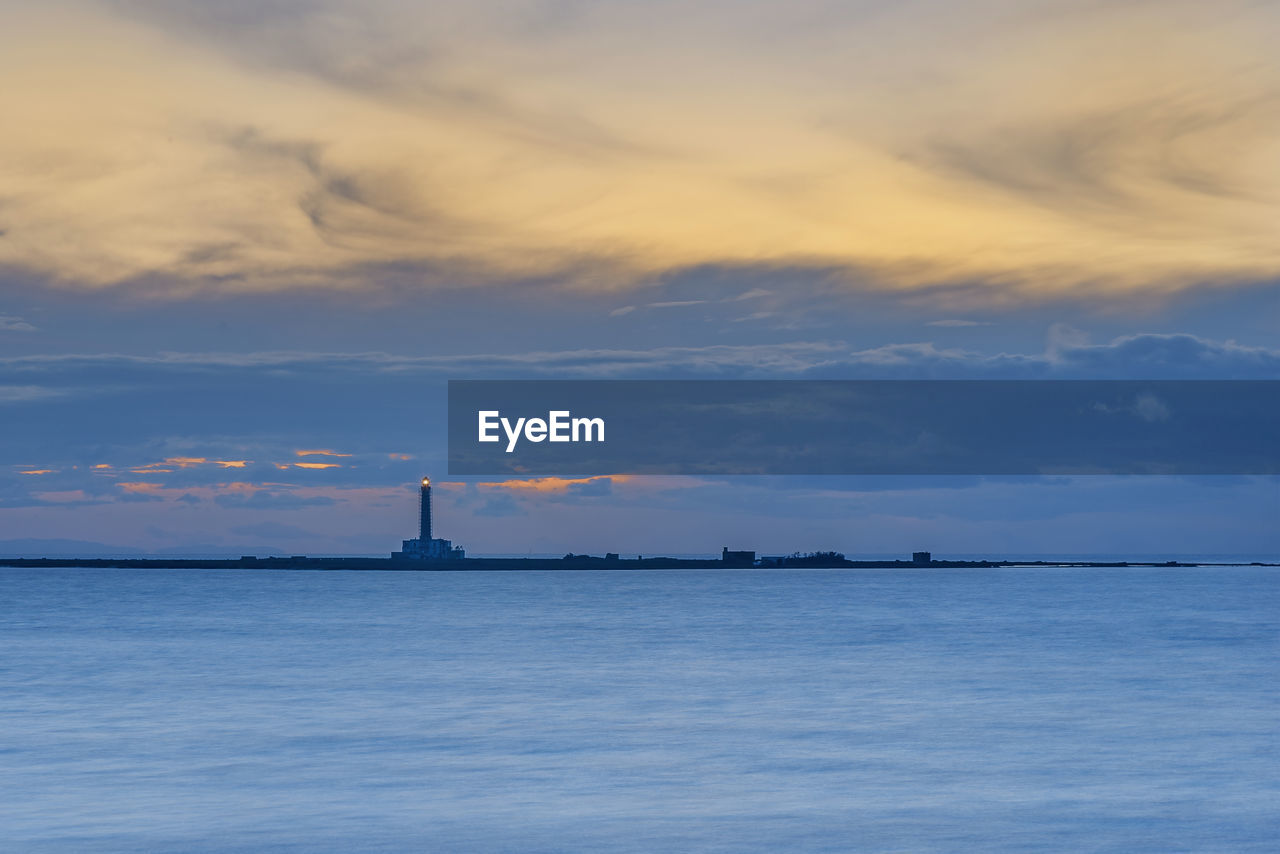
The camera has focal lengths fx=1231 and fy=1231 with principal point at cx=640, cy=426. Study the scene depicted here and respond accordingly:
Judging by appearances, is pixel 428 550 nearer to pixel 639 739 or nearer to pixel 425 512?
pixel 425 512

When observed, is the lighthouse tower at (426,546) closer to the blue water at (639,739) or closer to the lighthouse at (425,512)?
the lighthouse at (425,512)

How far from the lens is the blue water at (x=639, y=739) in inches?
791

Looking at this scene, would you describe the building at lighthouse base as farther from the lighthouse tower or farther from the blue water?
the blue water

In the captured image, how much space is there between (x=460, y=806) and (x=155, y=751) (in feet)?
33.5

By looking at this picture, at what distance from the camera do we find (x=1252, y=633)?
67062mm

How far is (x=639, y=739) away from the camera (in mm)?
29594

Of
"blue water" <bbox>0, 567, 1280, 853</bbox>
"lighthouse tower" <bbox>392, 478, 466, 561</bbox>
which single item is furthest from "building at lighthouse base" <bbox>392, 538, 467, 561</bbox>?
"blue water" <bbox>0, 567, 1280, 853</bbox>

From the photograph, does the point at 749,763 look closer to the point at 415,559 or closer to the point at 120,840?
the point at 120,840

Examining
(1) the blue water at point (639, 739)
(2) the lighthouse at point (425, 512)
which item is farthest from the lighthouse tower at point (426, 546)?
(1) the blue water at point (639, 739)

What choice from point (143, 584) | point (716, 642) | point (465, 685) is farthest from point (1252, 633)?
point (143, 584)

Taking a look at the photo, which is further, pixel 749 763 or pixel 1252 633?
pixel 1252 633

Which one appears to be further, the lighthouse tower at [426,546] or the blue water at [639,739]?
the lighthouse tower at [426,546]

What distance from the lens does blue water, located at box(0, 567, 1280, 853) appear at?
65.9 ft

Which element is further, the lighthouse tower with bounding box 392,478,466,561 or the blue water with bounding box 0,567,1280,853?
the lighthouse tower with bounding box 392,478,466,561
